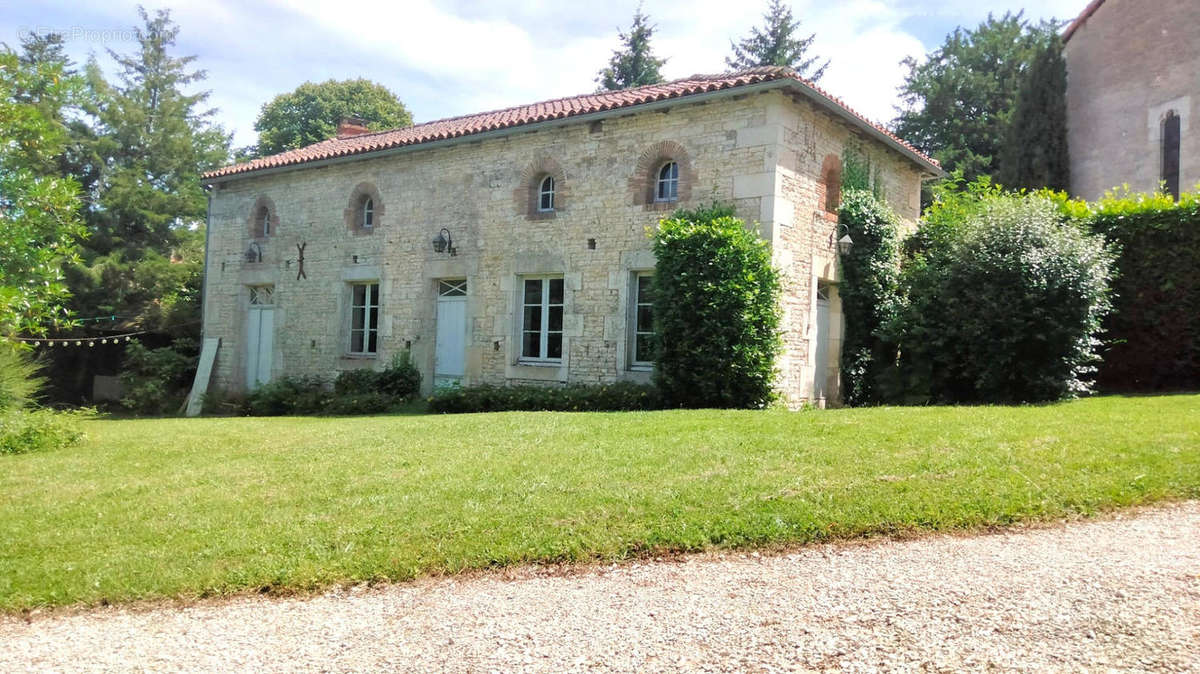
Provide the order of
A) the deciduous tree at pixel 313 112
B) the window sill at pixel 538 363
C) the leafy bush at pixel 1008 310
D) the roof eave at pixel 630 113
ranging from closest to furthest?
the leafy bush at pixel 1008 310
the roof eave at pixel 630 113
the window sill at pixel 538 363
the deciduous tree at pixel 313 112

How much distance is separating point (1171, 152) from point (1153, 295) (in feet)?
32.4

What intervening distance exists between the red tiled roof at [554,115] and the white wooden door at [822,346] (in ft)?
9.44

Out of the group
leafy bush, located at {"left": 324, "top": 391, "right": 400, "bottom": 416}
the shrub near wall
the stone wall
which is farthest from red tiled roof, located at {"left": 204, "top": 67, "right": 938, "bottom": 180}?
leafy bush, located at {"left": 324, "top": 391, "right": 400, "bottom": 416}

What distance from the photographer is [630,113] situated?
480 inches

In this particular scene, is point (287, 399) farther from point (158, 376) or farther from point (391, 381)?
point (158, 376)

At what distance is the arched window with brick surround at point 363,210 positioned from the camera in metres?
15.3

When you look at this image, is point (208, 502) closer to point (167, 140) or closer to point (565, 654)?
point (565, 654)

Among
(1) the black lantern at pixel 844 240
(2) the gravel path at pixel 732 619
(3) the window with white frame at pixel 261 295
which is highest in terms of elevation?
(1) the black lantern at pixel 844 240

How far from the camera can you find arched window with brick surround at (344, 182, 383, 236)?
50.3 ft

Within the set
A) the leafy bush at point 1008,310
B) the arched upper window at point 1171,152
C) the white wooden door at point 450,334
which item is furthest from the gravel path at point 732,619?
the arched upper window at point 1171,152

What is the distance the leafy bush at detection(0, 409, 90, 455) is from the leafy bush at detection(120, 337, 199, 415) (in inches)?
306

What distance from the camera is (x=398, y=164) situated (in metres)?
15.0

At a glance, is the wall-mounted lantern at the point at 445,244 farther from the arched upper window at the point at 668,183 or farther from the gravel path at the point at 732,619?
the gravel path at the point at 732,619

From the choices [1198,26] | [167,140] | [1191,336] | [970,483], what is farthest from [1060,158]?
[167,140]
